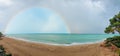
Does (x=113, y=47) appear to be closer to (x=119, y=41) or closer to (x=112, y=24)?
(x=119, y=41)

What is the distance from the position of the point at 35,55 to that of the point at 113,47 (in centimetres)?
1197

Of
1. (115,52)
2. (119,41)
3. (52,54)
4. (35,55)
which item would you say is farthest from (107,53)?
(35,55)

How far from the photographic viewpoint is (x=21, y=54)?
A: 3675 cm

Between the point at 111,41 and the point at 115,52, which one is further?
the point at 111,41

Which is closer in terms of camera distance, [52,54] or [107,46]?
[52,54]

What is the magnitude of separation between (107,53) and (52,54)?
323 inches

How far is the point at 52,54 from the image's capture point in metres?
37.8

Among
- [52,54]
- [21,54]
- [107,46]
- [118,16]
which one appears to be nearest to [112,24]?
[118,16]

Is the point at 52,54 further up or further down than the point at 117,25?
further down

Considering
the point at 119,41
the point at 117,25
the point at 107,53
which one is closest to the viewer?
the point at 117,25

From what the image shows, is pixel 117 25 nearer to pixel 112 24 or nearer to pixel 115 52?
pixel 112 24

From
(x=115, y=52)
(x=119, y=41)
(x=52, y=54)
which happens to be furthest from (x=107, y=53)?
(x=52, y=54)

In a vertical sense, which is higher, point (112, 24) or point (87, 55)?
point (112, 24)

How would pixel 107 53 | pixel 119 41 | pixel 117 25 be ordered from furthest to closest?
pixel 119 41, pixel 107 53, pixel 117 25
